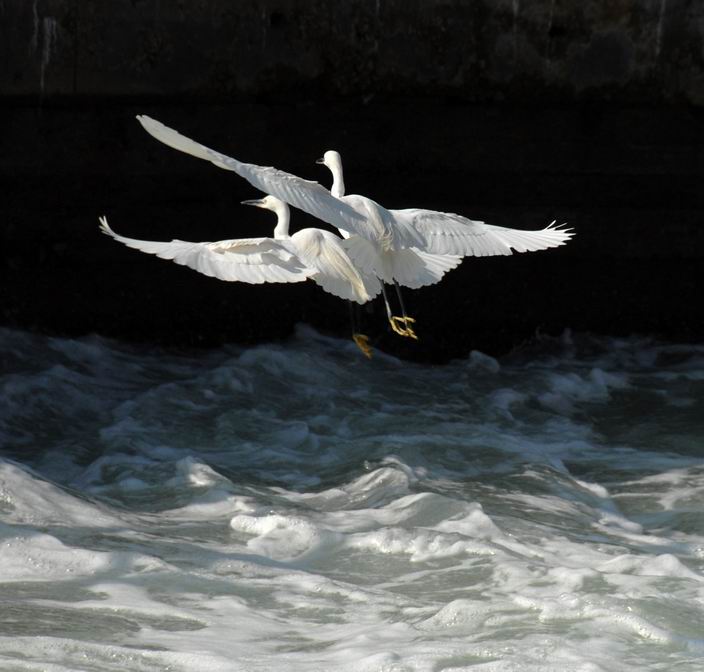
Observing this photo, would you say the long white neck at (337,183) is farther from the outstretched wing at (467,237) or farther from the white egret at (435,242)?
the outstretched wing at (467,237)

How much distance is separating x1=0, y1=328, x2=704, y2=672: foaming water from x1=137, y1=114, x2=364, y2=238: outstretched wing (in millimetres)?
1371

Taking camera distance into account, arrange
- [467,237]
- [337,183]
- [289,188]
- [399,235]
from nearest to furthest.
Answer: [289,188] → [399,235] → [467,237] → [337,183]

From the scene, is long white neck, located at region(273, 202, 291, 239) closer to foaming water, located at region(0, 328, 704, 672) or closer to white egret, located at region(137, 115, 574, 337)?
white egret, located at region(137, 115, 574, 337)

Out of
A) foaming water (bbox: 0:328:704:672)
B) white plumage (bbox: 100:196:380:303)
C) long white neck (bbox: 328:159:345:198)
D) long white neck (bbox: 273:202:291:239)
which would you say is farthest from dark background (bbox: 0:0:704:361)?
white plumage (bbox: 100:196:380:303)

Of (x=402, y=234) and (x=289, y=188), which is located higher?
(x=289, y=188)

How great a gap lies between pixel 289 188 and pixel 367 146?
171 inches

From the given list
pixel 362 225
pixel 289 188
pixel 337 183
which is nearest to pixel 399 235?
Result: pixel 362 225

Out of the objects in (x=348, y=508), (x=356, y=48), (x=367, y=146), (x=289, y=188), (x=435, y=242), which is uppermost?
(x=356, y=48)

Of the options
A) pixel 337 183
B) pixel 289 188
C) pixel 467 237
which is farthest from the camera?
pixel 337 183

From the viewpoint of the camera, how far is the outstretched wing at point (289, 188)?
6.12m

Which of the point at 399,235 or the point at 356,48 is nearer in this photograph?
the point at 399,235

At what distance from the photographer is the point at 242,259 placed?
684cm

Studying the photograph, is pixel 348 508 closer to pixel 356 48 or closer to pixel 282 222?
pixel 282 222

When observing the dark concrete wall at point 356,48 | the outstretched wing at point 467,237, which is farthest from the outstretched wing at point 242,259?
the dark concrete wall at point 356,48
